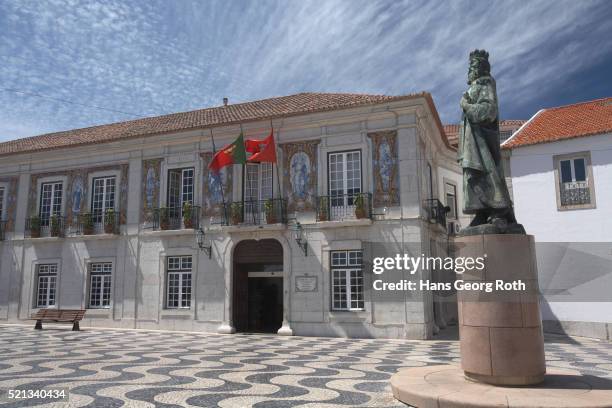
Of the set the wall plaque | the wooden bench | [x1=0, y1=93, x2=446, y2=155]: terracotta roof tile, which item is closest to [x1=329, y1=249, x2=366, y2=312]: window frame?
the wall plaque

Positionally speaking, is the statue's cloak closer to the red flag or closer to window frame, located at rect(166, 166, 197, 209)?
the red flag

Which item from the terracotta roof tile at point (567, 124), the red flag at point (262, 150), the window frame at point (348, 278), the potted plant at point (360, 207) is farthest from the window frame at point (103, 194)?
the terracotta roof tile at point (567, 124)

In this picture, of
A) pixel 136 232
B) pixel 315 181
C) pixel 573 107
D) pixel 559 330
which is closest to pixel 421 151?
pixel 315 181

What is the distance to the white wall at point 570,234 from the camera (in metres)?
13.7

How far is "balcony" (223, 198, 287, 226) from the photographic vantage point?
48.6 ft

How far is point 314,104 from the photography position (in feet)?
52.7

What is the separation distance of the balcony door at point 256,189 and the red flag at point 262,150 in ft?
3.15

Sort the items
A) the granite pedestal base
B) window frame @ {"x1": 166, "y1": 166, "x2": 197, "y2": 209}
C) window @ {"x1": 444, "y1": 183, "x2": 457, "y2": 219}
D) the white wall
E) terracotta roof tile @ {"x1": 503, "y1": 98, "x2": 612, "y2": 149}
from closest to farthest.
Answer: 1. the granite pedestal base
2. the white wall
3. terracotta roof tile @ {"x1": 503, "y1": 98, "x2": 612, "y2": 149}
4. window frame @ {"x1": 166, "y1": 166, "x2": 197, "y2": 209}
5. window @ {"x1": 444, "y1": 183, "x2": 457, "y2": 219}

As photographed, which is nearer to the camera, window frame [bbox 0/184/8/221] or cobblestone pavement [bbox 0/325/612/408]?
cobblestone pavement [bbox 0/325/612/408]

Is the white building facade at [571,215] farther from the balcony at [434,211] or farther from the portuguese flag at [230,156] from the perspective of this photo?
the portuguese flag at [230,156]

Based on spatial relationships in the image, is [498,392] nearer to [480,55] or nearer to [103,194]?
[480,55]

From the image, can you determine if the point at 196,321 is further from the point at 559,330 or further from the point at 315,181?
the point at 559,330

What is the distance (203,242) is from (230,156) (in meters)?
2.94

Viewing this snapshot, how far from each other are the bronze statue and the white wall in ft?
30.0
